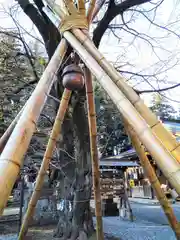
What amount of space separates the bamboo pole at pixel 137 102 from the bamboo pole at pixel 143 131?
4 cm

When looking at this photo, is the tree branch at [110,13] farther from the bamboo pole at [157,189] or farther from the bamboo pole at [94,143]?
the bamboo pole at [157,189]

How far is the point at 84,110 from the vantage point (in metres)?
4.05

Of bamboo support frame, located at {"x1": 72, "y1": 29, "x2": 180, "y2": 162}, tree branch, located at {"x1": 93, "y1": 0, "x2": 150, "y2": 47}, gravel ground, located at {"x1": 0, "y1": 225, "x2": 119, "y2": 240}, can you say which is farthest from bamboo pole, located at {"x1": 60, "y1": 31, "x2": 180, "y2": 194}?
gravel ground, located at {"x1": 0, "y1": 225, "x2": 119, "y2": 240}

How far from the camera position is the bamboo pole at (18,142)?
0.99 meters

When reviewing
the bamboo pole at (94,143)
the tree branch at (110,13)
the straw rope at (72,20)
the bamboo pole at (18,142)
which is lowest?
the bamboo pole at (18,142)

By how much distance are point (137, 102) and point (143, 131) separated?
26cm

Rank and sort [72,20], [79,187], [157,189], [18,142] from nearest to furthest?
1. [18,142]
2. [72,20]
3. [157,189]
4. [79,187]

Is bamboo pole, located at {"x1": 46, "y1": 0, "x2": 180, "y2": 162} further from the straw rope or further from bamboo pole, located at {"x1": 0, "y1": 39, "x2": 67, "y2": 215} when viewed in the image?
bamboo pole, located at {"x1": 0, "y1": 39, "x2": 67, "y2": 215}

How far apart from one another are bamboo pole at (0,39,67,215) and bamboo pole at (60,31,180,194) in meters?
0.35

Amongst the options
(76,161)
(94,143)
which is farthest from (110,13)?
(76,161)

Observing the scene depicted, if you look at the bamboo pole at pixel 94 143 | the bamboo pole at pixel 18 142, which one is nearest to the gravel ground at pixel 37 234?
the bamboo pole at pixel 94 143

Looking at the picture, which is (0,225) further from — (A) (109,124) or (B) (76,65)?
(A) (109,124)

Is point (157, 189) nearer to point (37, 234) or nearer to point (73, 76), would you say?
point (73, 76)

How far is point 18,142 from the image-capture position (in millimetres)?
1145
